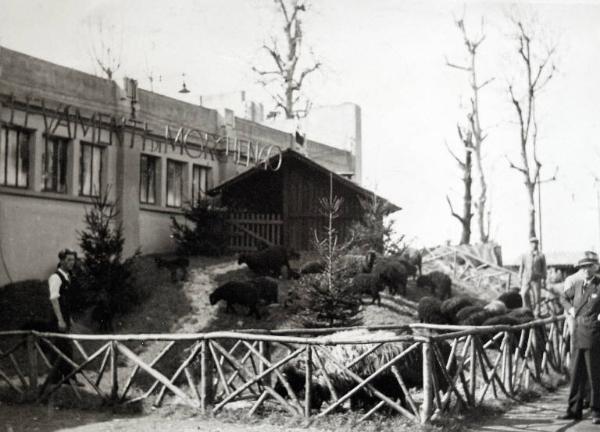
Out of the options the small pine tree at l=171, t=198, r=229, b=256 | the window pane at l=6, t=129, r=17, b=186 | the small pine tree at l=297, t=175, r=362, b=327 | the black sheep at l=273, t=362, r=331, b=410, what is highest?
the window pane at l=6, t=129, r=17, b=186

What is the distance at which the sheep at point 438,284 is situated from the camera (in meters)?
22.4

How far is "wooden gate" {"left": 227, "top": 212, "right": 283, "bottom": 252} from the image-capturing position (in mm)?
25548

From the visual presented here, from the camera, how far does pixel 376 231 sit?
2342cm

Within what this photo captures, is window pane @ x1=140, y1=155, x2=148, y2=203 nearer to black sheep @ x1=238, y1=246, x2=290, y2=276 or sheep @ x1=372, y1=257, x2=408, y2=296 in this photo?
black sheep @ x1=238, y1=246, x2=290, y2=276

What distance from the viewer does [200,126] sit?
27656 millimetres

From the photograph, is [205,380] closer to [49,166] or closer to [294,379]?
[294,379]

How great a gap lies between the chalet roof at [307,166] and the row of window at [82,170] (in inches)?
37.6

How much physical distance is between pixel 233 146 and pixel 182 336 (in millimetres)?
18933

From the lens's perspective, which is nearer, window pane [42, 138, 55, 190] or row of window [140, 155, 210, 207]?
window pane [42, 138, 55, 190]

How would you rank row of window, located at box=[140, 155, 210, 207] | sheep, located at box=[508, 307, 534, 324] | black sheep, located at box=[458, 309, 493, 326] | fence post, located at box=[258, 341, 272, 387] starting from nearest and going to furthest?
fence post, located at box=[258, 341, 272, 387], sheep, located at box=[508, 307, 534, 324], black sheep, located at box=[458, 309, 493, 326], row of window, located at box=[140, 155, 210, 207]

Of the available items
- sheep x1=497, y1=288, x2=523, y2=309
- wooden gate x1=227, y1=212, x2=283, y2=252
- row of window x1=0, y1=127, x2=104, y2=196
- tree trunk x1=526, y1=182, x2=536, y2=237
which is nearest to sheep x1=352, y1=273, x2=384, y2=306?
sheep x1=497, y1=288, x2=523, y2=309

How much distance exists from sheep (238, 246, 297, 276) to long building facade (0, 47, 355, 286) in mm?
4064

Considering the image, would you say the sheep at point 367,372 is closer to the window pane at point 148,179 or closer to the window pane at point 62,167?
the window pane at point 62,167

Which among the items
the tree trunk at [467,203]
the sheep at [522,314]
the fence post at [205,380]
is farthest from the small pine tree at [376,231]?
the tree trunk at [467,203]
